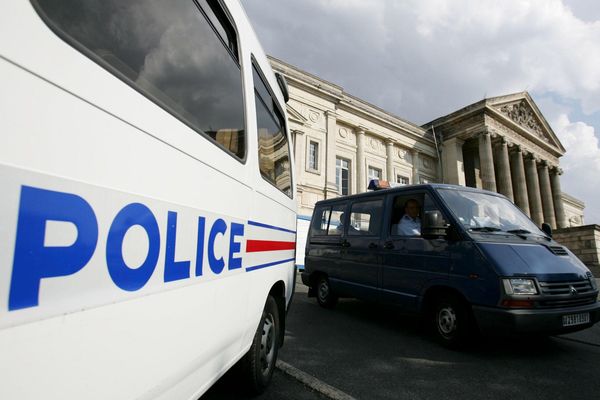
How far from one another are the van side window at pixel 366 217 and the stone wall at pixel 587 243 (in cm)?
1524

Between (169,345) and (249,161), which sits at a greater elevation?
(249,161)

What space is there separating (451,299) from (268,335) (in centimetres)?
231

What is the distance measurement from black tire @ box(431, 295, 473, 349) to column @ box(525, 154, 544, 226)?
33.7m

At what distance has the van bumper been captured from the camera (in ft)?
10.7

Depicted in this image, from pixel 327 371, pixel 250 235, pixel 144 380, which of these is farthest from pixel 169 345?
pixel 327 371

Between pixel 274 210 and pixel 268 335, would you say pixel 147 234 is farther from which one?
pixel 268 335

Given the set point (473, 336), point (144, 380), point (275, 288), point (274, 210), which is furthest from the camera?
point (473, 336)

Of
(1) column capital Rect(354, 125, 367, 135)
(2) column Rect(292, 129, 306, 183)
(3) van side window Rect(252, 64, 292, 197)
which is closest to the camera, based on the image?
(3) van side window Rect(252, 64, 292, 197)

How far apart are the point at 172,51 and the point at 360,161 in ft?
80.4

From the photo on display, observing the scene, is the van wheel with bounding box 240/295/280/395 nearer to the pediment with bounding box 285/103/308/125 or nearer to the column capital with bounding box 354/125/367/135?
the pediment with bounding box 285/103/308/125

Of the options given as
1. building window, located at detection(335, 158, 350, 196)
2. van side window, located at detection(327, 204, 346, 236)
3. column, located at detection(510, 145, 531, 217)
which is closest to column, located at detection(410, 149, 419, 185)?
building window, located at detection(335, 158, 350, 196)

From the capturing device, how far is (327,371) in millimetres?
3113

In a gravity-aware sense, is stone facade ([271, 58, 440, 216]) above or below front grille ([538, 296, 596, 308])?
above

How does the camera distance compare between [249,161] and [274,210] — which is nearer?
[249,161]
